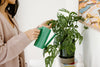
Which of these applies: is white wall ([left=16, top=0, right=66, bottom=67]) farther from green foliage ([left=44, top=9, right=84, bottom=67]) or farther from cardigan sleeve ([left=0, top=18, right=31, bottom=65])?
cardigan sleeve ([left=0, top=18, right=31, bottom=65])

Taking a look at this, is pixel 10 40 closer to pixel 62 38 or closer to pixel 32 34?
pixel 32 34

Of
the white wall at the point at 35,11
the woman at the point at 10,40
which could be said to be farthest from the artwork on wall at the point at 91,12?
the white wall at the point at 35,11

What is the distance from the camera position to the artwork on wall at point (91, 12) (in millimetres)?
1171

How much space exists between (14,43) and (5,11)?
373 millimetres

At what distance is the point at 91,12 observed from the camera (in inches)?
50.6

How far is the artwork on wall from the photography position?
3.84 feet

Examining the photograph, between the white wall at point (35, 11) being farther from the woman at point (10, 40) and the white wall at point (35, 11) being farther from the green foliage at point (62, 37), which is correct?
the woman at point (10, 40)

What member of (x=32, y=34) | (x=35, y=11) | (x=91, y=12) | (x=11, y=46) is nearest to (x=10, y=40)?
(x=11, y=46)

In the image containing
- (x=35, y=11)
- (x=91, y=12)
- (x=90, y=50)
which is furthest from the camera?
(x=35, y=11)

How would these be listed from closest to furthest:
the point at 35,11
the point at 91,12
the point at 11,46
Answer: the point at 11,46
the point at 91,12
the point at 35,11

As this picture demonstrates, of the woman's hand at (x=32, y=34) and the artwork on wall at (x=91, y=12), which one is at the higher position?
the artwork on wall at (x=91, y=12)

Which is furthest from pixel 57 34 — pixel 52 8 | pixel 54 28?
pixel 52 8

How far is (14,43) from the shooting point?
105cm

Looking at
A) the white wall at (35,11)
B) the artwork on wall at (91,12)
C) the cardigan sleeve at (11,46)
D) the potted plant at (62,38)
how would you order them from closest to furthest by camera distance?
the cardigan sleeve at (11,46) < the artwork on wall at (91,12) < the potted plant at (62,38) < the white wall at (35,11)
